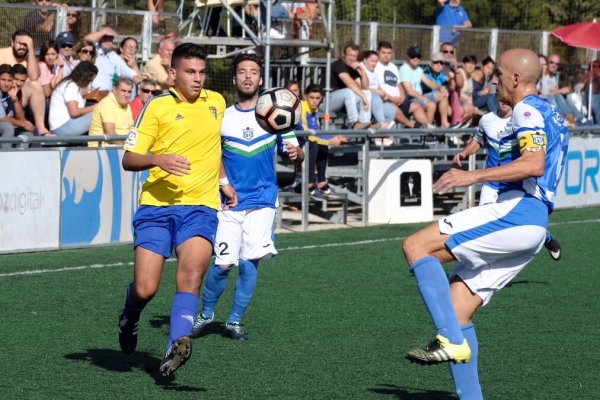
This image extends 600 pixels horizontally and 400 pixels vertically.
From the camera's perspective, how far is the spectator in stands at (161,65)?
16.1 m

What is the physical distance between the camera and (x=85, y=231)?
12883 mm

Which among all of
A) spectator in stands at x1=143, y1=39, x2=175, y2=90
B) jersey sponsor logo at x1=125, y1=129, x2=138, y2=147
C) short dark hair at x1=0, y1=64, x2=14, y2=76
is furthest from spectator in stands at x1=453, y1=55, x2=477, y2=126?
jersey sponsor logo at x1=125, y1=129, x2=138, y2=147

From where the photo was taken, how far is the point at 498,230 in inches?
234

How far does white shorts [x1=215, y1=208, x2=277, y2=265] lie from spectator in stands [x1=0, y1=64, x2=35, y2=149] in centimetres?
532

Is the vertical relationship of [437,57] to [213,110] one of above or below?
above

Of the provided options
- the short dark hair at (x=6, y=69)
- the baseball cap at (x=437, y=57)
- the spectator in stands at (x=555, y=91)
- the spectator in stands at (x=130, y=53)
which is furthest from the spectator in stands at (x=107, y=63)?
the spectator in stands at (x=555, y=91)

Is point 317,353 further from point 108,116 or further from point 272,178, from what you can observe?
point 108,116

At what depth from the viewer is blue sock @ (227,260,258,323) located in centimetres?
845

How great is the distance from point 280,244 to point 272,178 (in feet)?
16.9

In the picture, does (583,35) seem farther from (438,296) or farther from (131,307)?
(438,296)

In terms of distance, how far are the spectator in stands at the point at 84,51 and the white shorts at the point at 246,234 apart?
699 cm

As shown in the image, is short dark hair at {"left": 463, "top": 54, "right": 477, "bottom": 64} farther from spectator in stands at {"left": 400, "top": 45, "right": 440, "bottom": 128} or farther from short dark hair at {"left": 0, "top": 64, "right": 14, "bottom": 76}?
short dark hair at {"left": 0, "top": 64, "right": 14, "bottom": 76}

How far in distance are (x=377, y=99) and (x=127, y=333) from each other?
11.1 m

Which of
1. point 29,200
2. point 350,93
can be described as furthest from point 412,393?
point 350,93
